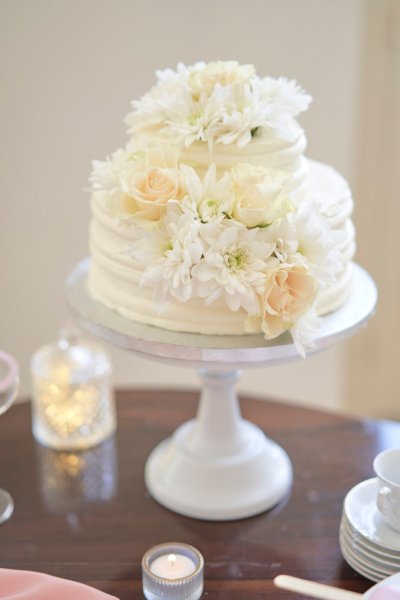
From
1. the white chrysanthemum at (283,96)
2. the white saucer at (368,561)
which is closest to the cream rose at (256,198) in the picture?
the white chrysanthemum at (283,96)

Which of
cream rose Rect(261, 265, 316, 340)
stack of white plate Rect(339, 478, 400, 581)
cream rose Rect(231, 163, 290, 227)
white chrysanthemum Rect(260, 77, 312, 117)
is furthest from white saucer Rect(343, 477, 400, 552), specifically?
white chrysanthemum Rect(260, 77, 312, 117)

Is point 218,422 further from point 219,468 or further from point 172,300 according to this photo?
point 172,300

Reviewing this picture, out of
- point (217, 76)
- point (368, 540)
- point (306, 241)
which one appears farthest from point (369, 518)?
point (217, 76)

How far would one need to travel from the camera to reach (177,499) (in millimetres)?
1202

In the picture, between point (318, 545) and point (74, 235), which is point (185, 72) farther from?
point (74, 235)

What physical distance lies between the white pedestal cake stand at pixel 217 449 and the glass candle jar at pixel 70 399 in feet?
0.41

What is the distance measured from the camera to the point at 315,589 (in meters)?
0.94

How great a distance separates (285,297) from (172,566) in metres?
0.37

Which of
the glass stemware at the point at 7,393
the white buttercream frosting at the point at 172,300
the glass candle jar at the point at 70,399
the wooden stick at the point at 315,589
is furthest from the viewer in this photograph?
the glass candle jar at the point at 70,399

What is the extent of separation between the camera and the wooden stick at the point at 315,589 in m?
0.93

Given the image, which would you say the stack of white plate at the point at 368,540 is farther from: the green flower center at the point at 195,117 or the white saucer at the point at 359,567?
the green flower center at the point at 195,117

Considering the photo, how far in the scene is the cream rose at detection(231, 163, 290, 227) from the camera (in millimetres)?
958

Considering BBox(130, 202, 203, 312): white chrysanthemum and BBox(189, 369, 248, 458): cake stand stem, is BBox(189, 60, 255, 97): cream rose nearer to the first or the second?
BBox(130, 202, 203, 312): white chrysanthemum

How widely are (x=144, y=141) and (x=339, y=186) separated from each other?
29cm
